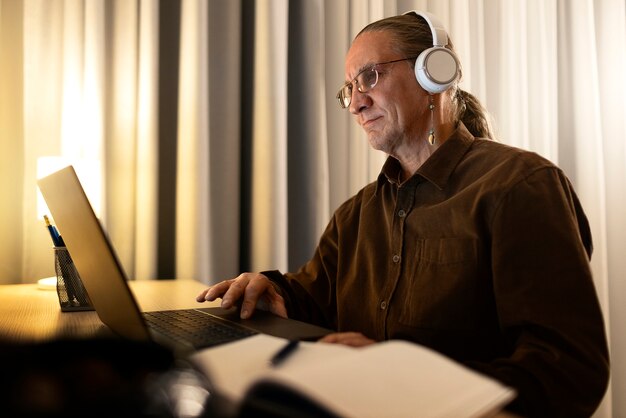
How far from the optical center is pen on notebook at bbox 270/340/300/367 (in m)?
0.51

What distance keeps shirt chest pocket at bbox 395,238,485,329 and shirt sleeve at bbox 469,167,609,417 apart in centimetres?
7

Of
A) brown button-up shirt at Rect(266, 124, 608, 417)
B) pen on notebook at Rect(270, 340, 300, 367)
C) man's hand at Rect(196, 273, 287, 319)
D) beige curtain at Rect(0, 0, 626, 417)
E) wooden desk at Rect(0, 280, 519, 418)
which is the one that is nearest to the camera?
pen on notebook at Rect(270, 340, 300, 367)

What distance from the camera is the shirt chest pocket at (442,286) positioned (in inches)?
37.6

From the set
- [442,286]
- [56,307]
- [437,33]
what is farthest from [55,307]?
[437,33]

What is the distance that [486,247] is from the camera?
37.4 inches

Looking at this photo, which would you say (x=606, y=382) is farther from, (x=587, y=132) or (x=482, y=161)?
(x=587, y=132)

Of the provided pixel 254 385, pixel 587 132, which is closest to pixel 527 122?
pixel 587 132

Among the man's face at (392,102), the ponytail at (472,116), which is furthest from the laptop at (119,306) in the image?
the ponytail at (472,116)

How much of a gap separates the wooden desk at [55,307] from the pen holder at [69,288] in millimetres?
20

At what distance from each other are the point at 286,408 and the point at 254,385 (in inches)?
0.9

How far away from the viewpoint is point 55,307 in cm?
114

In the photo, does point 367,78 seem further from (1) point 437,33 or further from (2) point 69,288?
(2) point 69,288

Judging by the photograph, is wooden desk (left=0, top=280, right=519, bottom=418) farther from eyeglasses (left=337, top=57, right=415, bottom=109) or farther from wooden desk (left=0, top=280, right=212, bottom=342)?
eyeglasses (left=337, top=57, right=415, bottom=109)

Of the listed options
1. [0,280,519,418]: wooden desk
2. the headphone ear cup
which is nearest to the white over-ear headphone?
the headphone ear cup
